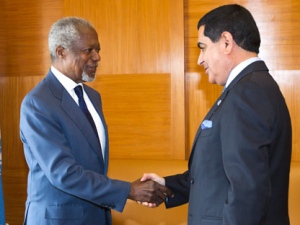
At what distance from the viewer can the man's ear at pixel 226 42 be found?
2.18m

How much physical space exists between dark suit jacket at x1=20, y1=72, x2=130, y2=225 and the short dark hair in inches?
33.1

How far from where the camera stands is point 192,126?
4316mm

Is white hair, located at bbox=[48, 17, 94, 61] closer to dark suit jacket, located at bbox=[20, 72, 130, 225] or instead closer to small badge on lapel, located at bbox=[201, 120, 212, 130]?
dark suit jacket, located at bbox=[20, 72, 130, 225]

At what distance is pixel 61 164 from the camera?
2490 mm

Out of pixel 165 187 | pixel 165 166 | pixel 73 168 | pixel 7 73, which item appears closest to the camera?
pixel 73 168

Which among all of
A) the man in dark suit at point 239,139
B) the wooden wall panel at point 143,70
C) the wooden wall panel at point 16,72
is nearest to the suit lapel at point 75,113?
the man in dark suit at point 239,139

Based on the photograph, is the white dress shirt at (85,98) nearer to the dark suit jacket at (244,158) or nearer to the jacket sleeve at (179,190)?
the jacket sleeve at (179,190)

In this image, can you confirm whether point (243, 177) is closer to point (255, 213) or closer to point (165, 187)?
point (255, 213)

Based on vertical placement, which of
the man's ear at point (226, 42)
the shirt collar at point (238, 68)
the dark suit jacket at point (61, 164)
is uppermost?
the man's ear at point (226, 42)

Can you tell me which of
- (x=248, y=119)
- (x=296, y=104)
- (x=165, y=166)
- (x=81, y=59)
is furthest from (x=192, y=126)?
(x=248, y=119)

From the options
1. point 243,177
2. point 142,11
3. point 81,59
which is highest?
point 142,11

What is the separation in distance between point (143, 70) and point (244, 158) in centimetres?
251

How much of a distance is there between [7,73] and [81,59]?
2130 millimetres

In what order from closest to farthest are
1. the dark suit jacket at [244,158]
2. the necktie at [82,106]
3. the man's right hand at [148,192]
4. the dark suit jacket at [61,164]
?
the dark suit jacket at [244,158] < the dark suit jacket at [61,164] < the necktie at [82,106] < the man's right hand at [148,192]
